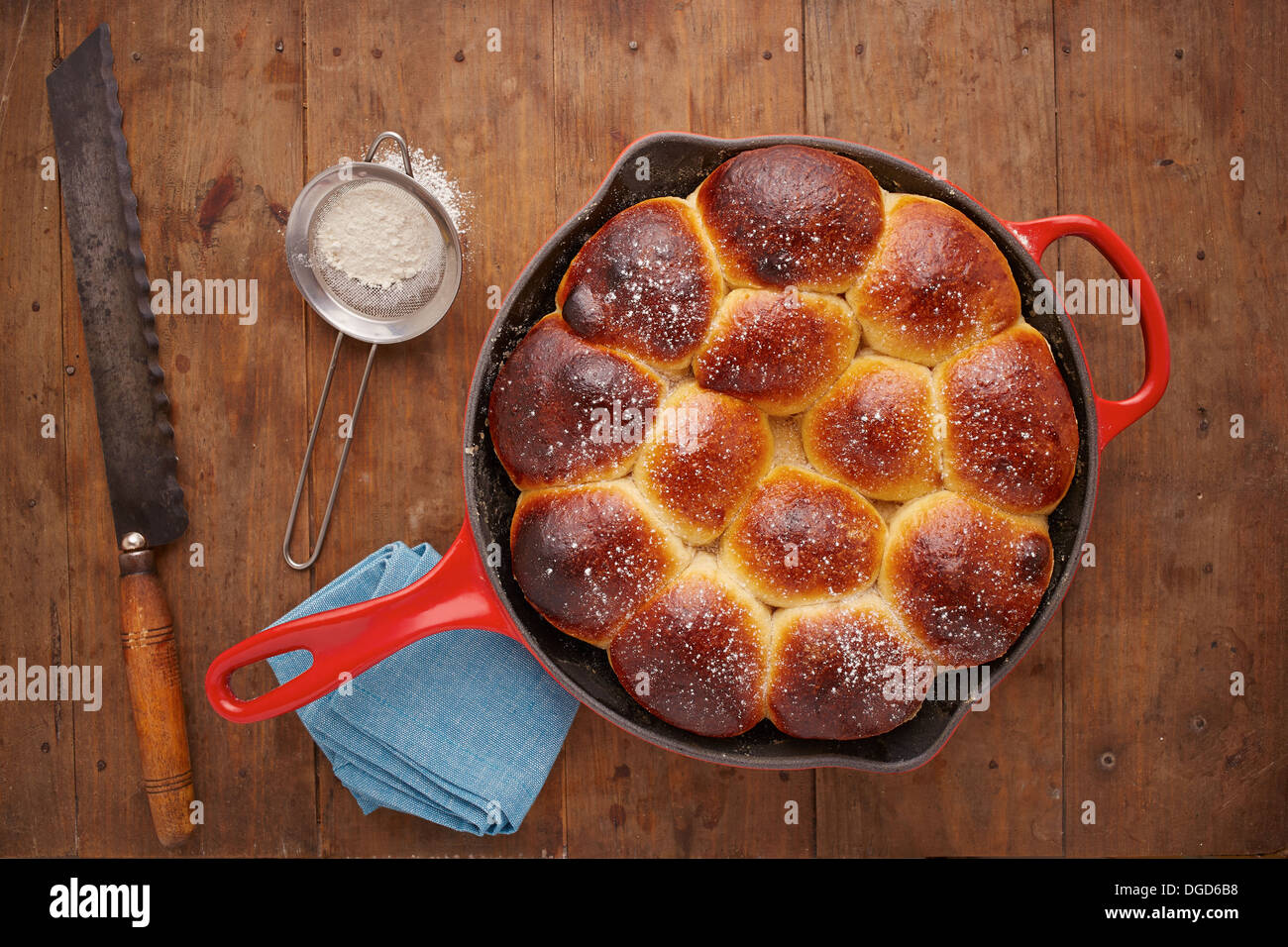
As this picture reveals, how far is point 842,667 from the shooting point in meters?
1.10

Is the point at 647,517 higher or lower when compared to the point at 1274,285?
lower

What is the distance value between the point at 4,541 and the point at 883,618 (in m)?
1.46

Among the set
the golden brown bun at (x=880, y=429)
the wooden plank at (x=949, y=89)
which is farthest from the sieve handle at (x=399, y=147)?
the golden brown bun at (x=880, y=429)

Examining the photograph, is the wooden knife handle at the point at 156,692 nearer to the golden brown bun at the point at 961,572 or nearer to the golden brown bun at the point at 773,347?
the golden brown bun at the point at 773,347

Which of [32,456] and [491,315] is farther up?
[491,315]

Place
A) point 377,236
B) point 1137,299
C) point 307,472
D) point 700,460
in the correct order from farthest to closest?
point 307,472
point 377,236
point 1137,299
point 700,460

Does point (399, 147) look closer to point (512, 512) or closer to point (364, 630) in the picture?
point (512, 512)

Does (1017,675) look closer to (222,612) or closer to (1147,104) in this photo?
(1147,104)

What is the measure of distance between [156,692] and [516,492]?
2.30 feet

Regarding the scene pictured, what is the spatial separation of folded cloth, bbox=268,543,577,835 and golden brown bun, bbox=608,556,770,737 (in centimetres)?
31

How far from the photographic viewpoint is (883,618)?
3.62ft

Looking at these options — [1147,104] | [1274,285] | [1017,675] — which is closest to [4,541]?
[1017,675]

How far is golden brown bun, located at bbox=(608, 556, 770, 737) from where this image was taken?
A: 1.09 metres

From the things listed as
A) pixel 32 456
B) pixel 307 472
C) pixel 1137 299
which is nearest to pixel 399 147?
pixel 307 472
